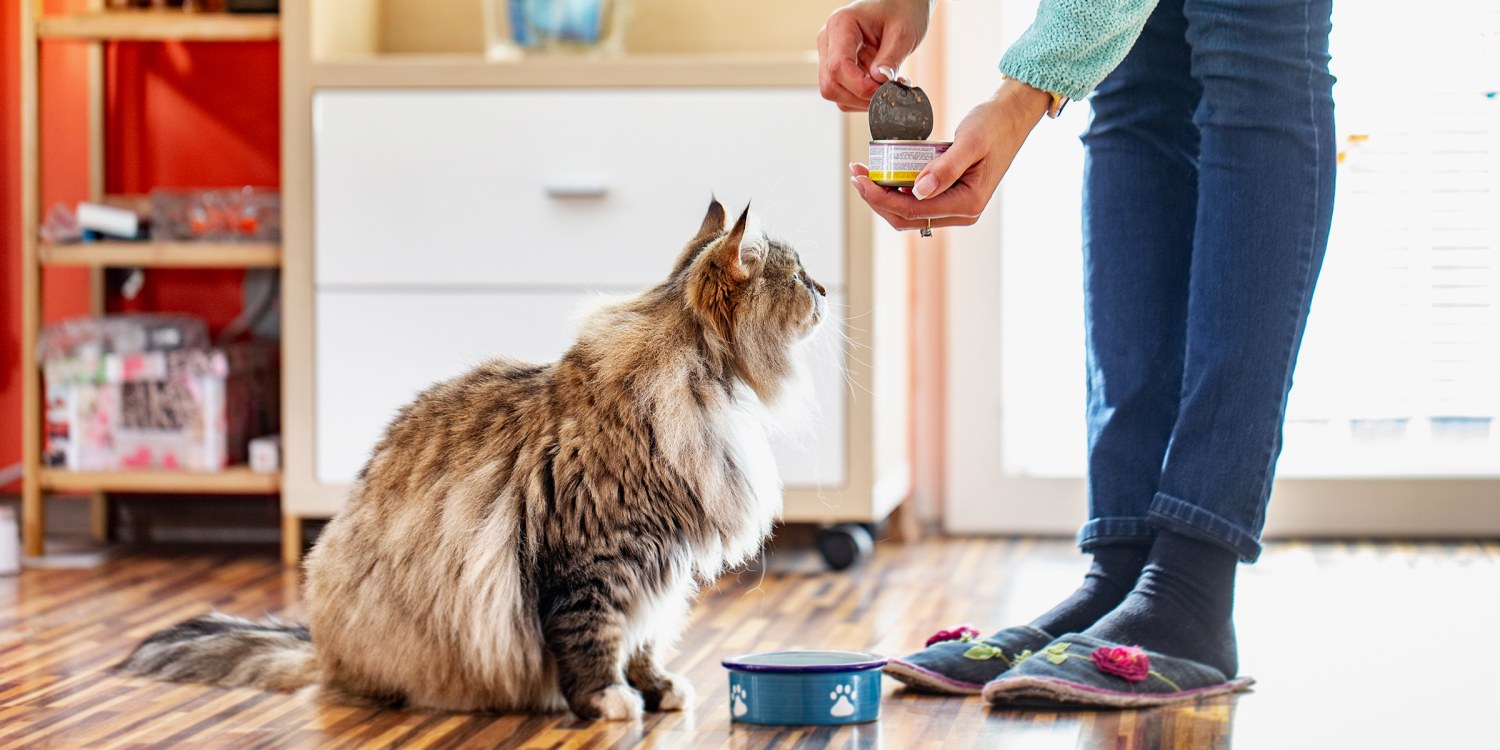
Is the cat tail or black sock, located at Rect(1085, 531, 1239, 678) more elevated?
black sock, located at Rect(1085, 531, 1239, 678)

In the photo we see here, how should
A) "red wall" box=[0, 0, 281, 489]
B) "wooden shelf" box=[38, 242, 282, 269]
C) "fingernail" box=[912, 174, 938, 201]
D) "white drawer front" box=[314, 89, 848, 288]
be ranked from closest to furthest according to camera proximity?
1. "fingernail" box=[912, 174, 938, 201]
2. "white drawer front" box=[314, 89, 848, 288]
3. "wooden shelf" box=[38, 242, 282, 269]
4. "red wall" box=[0, 0, 281, 489]

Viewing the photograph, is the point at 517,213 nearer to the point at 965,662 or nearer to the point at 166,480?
the point at 166,480

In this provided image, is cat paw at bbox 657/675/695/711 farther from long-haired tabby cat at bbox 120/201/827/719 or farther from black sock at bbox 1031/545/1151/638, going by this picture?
black sock at bbox 1031/545/1151/638

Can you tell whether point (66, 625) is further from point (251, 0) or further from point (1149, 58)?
point (1149, 58)

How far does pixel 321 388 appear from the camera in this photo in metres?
2.52

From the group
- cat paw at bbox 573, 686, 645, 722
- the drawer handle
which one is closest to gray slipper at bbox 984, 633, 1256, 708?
cat paw at bbox 573, 686, 645, 722

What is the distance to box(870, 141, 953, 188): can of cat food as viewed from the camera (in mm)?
1343

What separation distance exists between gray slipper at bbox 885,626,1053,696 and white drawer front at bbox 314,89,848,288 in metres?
0.94

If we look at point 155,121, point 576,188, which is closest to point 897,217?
point 576,188

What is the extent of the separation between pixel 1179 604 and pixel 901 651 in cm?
39

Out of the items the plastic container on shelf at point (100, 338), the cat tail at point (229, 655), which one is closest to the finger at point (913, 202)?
the cat tail at point (229, 655)

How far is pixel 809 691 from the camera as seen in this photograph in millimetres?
1413

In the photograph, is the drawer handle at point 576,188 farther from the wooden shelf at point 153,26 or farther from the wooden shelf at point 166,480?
the wooden shelf at point 166,480

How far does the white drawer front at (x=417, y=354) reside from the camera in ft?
8.08
